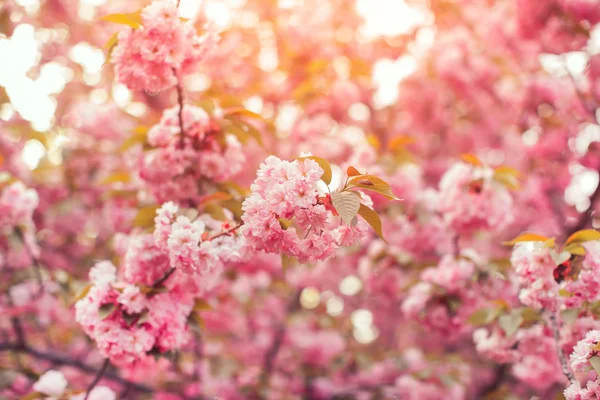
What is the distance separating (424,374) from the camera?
327 centimetres

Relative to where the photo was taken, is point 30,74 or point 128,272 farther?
point 30,74

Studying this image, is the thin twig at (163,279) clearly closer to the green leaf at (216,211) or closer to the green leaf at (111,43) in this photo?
the green leaf at (216,211)

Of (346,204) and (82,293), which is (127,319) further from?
(346,204)

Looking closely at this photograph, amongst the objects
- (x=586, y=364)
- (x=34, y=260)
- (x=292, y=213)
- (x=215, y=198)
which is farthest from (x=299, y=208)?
(x=34, y=260)

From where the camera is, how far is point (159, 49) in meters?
1.81

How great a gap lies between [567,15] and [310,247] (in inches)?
135

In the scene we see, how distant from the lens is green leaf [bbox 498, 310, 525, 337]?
2.18 meters

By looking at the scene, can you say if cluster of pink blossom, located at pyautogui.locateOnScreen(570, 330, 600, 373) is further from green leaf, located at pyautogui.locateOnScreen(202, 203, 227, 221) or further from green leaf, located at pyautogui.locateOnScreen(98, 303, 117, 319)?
green leaf, located at pyautogui.locateOnScreen(98, 303, 117, 319)

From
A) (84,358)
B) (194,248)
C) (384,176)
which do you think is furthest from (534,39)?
(84,358)

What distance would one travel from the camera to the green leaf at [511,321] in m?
2.18

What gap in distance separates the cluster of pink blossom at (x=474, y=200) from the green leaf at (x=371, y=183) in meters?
1.34

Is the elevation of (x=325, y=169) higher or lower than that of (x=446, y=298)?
lower

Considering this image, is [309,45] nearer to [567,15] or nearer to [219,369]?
[567,15]

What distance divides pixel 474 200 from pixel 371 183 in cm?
139
